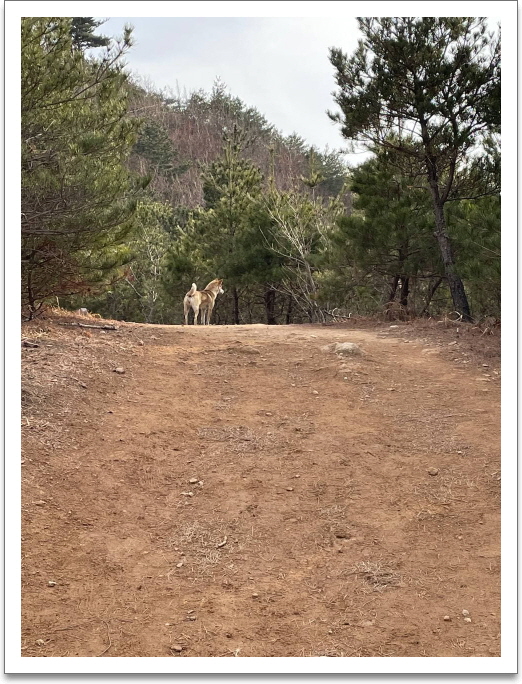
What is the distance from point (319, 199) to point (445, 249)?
851 cm

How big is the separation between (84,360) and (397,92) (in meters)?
7.20

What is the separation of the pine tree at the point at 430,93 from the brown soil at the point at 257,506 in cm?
488

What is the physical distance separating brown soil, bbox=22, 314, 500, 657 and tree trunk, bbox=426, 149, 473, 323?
11.7ft

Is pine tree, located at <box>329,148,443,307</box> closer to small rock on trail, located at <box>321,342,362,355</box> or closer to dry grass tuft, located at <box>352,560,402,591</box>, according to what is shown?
small rock on trail, located at <box>321,342,362,355</box>

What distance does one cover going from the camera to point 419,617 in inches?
126

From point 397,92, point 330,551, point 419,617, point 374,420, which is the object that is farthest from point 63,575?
point 397,92

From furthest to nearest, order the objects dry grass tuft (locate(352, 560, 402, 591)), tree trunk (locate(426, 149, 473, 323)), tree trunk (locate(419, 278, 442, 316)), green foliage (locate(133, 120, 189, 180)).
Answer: green foliage (locate(133, 120, 189, 180)) < tree trunk (locate(419, 278, 442, 316)) < tree trunk (locate(426, 149, 473, 323)) < dry grass tuft (locate(352, 560, 402, 591))

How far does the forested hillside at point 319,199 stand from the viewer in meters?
6.89

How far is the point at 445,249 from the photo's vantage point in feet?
35.4

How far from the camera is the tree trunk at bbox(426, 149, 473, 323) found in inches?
416

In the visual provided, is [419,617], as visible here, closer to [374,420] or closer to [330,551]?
[330,551]

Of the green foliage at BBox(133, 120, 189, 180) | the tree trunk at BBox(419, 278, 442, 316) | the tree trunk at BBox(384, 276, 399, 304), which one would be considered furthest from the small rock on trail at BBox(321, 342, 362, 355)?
the green foliage at BBox(133, 120, 189, 180)

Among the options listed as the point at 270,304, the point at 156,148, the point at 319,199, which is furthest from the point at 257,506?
the point at 156,148

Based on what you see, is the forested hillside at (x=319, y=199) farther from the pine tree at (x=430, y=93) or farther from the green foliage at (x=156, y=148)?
the green foliage at (x=156, y=148)
